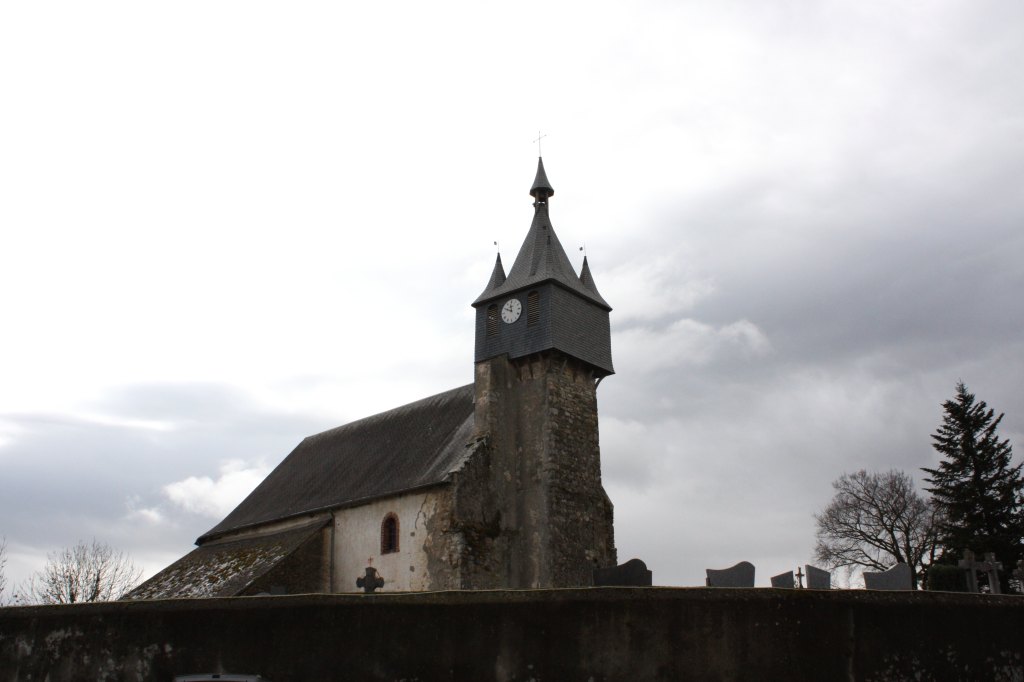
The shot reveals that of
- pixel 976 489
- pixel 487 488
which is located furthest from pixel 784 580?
pixel 976 489

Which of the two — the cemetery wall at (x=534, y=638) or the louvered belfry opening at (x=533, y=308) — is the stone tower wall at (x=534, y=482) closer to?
the louvered belfry opening at (x=533, y=308)

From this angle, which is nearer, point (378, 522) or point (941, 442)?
point (378, 522)

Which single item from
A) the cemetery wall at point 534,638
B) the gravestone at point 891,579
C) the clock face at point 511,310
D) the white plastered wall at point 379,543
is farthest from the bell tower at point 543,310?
the cemetery wall at point 534,638

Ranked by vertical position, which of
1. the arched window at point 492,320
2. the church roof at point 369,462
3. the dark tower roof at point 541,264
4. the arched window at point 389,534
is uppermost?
the dark tower roof at point 541,264

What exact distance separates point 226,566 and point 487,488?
31.3 feet

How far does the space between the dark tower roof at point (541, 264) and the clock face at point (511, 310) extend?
357 mm

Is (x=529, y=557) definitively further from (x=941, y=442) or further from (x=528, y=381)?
(x=941, y=442)

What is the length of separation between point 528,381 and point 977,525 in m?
19.2

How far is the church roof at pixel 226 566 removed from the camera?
88.7 ft

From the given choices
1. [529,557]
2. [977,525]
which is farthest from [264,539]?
[977,525]

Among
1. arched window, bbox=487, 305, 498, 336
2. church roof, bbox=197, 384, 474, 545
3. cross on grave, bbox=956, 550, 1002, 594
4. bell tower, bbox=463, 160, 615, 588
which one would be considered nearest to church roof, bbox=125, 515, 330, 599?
church roof, bbox=197, 384, 474, 545

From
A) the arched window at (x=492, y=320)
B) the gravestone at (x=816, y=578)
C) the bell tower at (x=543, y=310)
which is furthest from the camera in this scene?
the arched window at (x=492, y=320)

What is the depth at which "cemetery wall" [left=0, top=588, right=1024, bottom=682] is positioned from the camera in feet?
37.3

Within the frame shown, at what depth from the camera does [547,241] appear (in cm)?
3117
